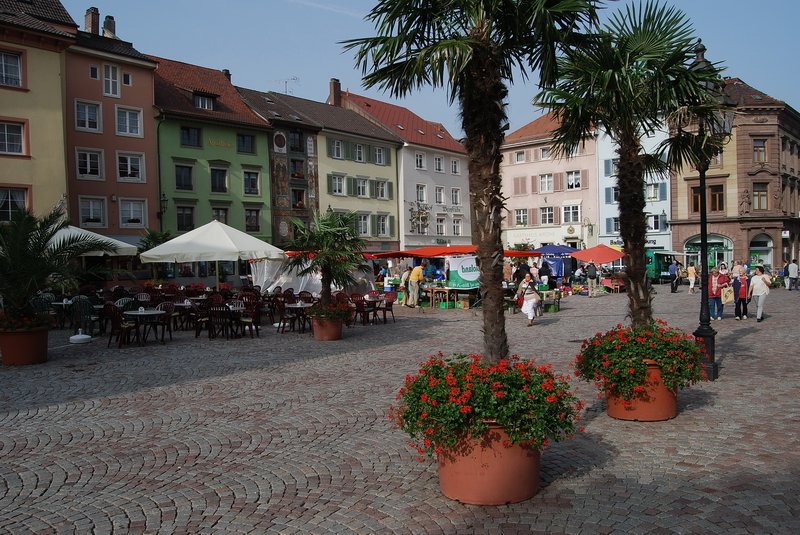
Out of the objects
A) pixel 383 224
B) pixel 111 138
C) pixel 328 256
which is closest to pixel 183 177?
pixel 111 138

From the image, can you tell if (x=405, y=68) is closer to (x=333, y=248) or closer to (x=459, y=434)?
(x=459, y=434)

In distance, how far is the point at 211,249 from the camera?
58.9 feet

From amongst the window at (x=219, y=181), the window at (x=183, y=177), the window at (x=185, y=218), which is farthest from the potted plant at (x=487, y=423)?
the window at (x=219, y=181)

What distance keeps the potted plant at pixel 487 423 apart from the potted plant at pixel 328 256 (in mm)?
10116

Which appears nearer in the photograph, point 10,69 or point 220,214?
point 10,69

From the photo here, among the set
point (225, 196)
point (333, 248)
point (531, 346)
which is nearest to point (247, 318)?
point (333, 248)

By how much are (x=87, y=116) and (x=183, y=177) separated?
635 cm

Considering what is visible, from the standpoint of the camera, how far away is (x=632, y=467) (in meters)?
5.56

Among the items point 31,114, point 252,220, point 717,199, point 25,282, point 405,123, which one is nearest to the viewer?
point 25,282

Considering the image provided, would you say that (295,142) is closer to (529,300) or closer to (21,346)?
(529,300)

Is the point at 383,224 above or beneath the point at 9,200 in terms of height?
above

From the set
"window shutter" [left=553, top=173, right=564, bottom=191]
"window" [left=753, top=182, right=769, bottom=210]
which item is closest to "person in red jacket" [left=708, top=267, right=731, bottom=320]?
"window" [left=753, top=182, right=769, bottom=210]

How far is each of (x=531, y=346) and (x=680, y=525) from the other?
368 inches

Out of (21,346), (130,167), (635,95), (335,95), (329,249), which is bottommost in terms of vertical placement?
(21,346)
